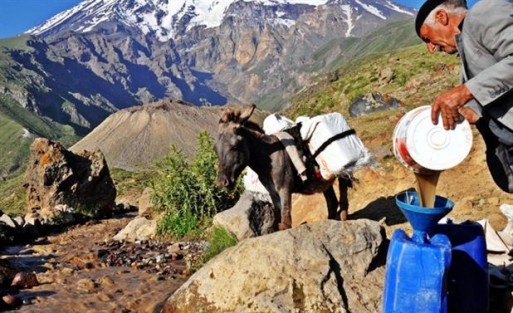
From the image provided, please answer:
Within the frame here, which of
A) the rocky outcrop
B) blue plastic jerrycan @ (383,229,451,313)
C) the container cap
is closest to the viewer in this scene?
the container cap

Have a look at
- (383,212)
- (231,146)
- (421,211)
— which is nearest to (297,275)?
(421,211)

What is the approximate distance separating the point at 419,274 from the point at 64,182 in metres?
20.9

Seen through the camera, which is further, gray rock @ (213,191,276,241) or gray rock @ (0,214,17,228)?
gray rock @ (0,214,17,228)

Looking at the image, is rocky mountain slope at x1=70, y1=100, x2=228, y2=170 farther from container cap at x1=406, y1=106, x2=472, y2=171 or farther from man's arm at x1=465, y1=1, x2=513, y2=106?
man's arm at x1=465, y1=1, x2=513, y2=106

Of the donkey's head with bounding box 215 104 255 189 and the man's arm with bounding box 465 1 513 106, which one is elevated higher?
the man's arm with bounding box 465 1 513 106

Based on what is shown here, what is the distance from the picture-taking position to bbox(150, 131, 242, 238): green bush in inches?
501

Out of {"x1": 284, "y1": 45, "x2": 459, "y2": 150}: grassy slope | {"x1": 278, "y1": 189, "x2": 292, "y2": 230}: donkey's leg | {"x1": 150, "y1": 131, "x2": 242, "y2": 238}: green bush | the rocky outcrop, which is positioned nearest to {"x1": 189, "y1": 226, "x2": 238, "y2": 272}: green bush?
{"x1": 278, "y1": 189, "x2": 292, "y2": 230}: donkey's leg

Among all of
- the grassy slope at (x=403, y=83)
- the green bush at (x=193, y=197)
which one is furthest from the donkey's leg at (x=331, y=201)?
the grassy slope at (x=403, y=83)

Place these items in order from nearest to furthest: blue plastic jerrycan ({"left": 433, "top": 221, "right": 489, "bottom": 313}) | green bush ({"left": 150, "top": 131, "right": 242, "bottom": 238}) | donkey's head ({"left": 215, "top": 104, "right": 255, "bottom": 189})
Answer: blue plastic jerrycan ({"left": 433, "top": 221, "right": 489, "bottom": 313})
donkey's head ({"left": 215, "top": 104, "right": 255, "bottom": 189})
green bush ({"left": 150, "top": 131, "right": 242, "bottom": 238})

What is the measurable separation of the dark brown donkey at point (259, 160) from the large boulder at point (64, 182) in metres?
15.5

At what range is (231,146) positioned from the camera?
23.8 feet

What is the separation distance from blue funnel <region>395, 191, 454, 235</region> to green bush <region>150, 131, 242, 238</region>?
8151mm

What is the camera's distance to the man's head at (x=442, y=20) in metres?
3.84

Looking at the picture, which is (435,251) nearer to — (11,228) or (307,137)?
(307,137)
